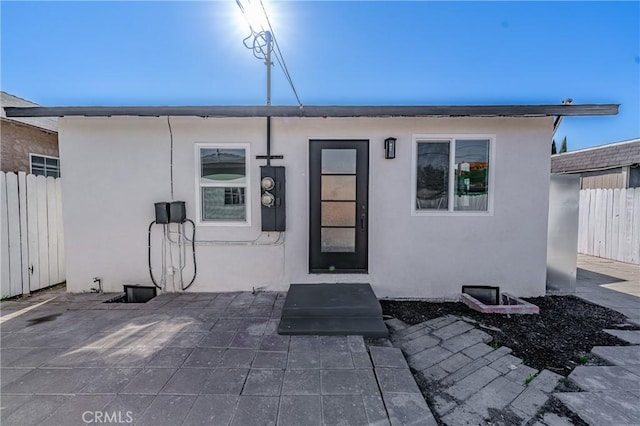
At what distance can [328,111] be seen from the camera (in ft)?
12.0

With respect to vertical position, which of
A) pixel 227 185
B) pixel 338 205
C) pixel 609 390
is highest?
pixel 227 185

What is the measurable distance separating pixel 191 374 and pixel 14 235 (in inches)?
156

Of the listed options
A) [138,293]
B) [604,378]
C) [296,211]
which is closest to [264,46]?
[296,211]

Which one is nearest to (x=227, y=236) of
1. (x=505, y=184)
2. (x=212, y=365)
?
(x=212, y=365)

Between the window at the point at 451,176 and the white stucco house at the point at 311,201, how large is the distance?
0.05 ft

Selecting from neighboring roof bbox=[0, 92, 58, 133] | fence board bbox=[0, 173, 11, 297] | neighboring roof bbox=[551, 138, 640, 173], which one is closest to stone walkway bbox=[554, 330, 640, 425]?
fence board bbox=[0, 173, 11, 297]

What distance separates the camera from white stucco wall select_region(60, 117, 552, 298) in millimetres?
3957

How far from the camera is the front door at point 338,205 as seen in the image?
4008 mm

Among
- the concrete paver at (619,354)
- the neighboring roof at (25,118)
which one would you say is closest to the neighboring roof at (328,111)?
the neighboring roof at (25,118)

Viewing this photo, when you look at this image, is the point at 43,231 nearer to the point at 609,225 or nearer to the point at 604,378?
the point at 604,378

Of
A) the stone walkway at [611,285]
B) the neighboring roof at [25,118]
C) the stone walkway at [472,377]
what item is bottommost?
the stone walkway at [472,377]

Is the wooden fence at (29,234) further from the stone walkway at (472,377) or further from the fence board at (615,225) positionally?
the fence board at (615,225)

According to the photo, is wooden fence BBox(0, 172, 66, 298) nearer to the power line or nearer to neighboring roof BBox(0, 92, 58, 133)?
neighboring roof BBox(0, 92, 58, 133)

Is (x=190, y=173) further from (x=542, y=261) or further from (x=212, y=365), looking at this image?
(x=542, y=261)
